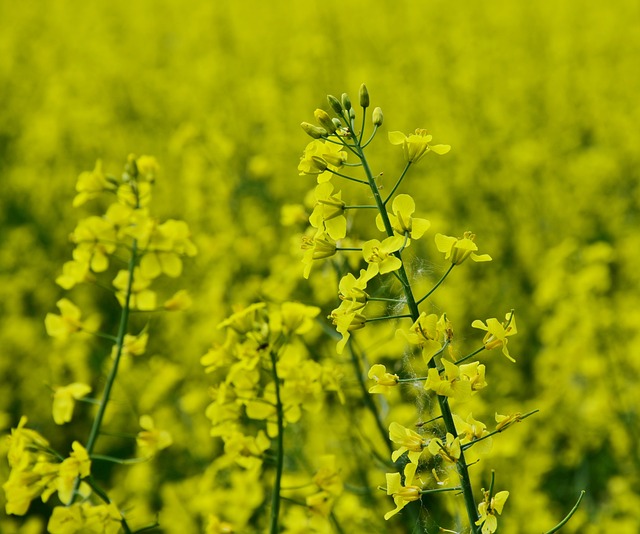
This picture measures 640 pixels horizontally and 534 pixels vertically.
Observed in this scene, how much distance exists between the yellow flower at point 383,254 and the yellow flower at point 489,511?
0.38m

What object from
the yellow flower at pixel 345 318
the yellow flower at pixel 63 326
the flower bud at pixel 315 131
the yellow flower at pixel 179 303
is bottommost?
the yellow flower at pixel 63 326

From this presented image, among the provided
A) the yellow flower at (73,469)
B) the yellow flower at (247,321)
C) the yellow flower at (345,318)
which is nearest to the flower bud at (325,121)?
the yellow flower at (345,318)

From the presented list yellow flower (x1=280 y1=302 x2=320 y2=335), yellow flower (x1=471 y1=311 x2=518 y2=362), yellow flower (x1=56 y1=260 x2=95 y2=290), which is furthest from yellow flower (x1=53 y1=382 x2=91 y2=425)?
yellow flower (x1=471 y1=311 x2=518 y2=362)

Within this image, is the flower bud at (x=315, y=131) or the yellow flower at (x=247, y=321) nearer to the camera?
the flower bud at (x=315, y=131)

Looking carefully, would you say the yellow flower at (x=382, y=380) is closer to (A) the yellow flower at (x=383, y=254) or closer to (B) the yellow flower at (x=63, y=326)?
(A) the yellow flower at (x=383, y=254)

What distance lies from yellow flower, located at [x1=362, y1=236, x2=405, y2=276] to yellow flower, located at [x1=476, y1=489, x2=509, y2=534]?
1.26 feet

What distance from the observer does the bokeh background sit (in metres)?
3.60

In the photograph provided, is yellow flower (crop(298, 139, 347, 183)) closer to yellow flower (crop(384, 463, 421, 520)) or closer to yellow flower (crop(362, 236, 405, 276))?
yellow flower (crop(362, 236, 405, 276))

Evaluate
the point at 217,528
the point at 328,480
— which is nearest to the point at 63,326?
the point at 217,528

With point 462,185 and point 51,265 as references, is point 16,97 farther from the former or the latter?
point 462,185

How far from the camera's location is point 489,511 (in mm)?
1269

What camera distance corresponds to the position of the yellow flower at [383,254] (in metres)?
1.25

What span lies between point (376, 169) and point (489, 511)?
509 cm

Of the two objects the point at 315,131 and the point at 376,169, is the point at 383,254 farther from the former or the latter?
the point at 376,169
